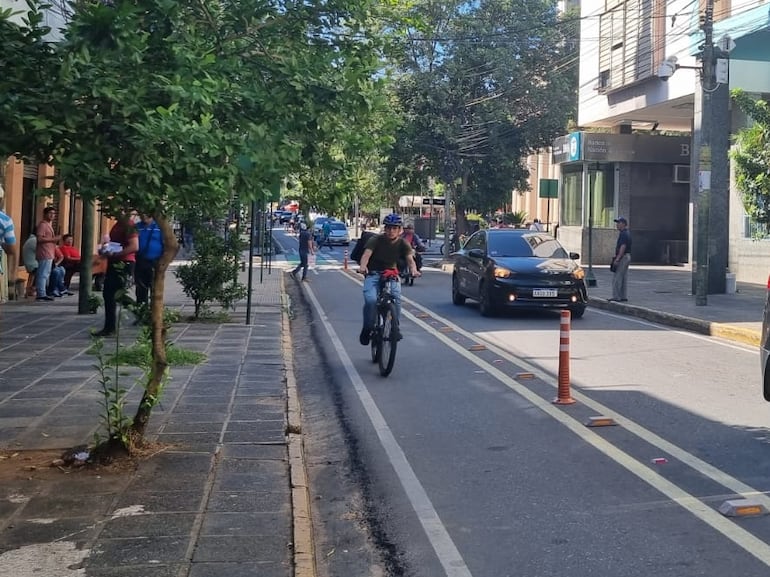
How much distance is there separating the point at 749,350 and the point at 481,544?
366 inches

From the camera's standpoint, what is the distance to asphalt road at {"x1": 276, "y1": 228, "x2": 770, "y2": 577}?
16.2ft

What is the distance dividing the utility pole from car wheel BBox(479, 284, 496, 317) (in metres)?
4.59

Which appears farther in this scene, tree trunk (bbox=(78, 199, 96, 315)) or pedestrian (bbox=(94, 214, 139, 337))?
tree trunk (bbox=(78, 199, 96, 315))

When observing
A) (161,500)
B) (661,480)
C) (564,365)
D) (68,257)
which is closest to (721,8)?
(68,257)

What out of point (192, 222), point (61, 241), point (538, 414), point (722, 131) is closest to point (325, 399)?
point (538, 414)

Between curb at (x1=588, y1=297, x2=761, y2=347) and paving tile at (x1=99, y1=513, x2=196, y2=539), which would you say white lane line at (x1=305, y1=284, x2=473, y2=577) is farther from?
curb at (x1=588, y1=297, x2=761, y2=347)

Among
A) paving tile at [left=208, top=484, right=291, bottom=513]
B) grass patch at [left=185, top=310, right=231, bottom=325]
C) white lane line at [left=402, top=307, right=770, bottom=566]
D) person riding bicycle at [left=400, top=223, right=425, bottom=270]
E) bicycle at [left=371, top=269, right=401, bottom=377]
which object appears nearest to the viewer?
white lane line at [left=402, top=307, right=770, bottom=566]

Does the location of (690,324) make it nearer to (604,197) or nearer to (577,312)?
(577,312)

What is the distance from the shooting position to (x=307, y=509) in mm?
5641

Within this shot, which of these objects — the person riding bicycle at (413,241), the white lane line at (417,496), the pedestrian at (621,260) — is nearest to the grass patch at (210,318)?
the white lane line at (417,496)

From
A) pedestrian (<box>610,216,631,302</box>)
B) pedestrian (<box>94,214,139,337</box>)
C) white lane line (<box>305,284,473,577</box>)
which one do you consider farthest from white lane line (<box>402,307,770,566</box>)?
pedestrian (<box>610,216,631,302</box>)

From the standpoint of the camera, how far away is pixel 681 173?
33875 mm

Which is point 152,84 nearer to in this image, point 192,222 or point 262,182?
point 262,182

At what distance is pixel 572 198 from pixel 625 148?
3792mm
